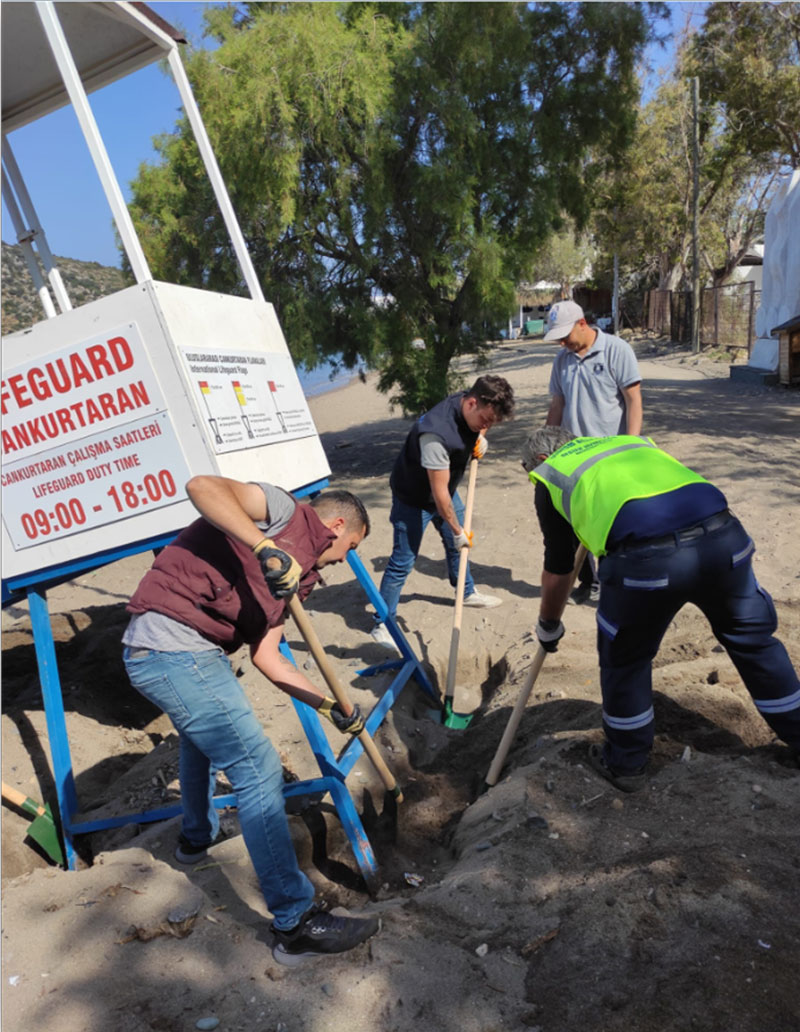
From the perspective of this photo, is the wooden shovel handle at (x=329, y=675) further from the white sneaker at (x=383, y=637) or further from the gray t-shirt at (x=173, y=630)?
the white sneaker at (x=383, y=637)

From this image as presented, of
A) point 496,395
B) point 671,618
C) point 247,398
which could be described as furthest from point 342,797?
point 496,395

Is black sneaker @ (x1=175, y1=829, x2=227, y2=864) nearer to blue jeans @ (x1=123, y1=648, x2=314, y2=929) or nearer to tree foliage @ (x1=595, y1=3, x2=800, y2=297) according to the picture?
blue jeans @ (x1=123, y1=648, x2=314, y2=929)

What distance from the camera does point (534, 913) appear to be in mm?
2668

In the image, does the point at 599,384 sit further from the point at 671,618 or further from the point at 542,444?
the point at 671,618

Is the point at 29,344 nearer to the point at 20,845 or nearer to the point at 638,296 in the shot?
the point at 20,845

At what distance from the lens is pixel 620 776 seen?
331 cm

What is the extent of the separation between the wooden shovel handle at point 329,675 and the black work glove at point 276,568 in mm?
131

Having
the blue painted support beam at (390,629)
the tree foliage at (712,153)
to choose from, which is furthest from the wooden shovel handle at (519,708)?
the tree foliage at (712,153)

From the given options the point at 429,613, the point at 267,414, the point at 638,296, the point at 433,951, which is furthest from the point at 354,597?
the point at 638,296

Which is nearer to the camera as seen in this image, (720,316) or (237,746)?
(237,746)

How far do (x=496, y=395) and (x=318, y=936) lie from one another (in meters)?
3.15

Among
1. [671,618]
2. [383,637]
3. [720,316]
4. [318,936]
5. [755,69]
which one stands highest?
[755,69]

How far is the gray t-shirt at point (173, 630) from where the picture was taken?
267cm

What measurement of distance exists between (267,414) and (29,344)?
45.0 inches
